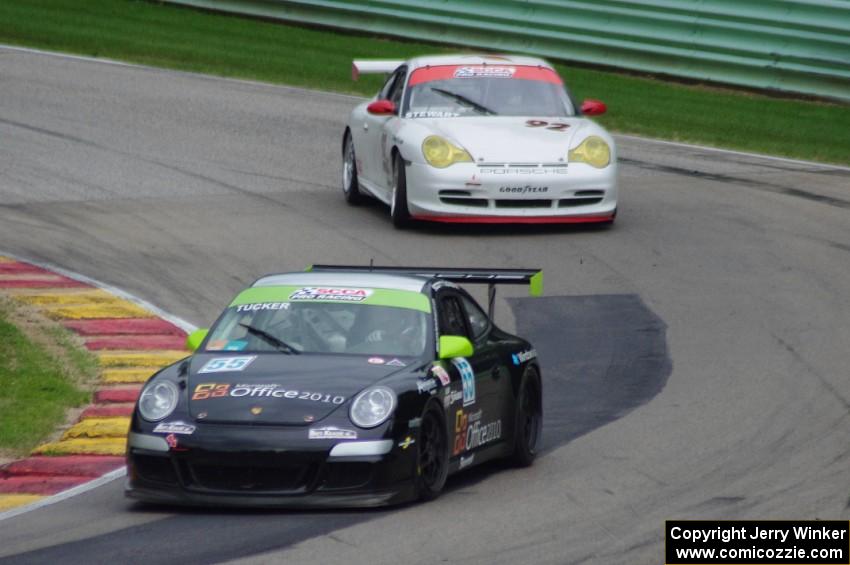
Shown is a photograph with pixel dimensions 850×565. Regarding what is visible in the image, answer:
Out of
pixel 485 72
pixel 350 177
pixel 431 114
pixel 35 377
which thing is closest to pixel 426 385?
pixel 35 377

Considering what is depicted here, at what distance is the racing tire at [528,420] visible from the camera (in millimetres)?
9680

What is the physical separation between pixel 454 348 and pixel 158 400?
5.04 feet

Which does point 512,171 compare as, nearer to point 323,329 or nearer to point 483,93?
point 483,93

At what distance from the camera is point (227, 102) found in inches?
905

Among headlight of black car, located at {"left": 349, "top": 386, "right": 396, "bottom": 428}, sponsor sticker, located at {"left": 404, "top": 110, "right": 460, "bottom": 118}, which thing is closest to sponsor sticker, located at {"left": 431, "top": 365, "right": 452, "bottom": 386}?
headlight of black car, located at {"left": 349, "top": 386, "right": 396, "bottom": 428}

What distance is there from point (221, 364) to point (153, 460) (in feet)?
2.43

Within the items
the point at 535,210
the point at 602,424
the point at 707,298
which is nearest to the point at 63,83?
the point at 535,210

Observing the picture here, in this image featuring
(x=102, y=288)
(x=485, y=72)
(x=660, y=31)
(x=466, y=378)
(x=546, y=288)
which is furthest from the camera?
(x=660, y=31)

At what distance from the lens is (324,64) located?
2653 centimetres

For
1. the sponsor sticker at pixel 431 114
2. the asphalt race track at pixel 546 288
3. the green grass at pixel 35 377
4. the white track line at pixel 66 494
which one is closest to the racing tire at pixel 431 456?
the asphalt race track at pixel 546 288

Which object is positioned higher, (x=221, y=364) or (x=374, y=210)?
(x=221, y=364)

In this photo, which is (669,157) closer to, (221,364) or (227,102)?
(227,102)

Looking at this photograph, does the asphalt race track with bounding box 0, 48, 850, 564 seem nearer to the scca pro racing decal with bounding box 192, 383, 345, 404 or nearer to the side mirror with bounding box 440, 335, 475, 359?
the scca pro racing decal with bounding box 192, 383, 345, 404

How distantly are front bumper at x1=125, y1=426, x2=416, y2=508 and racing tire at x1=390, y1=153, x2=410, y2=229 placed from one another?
8.12 m
